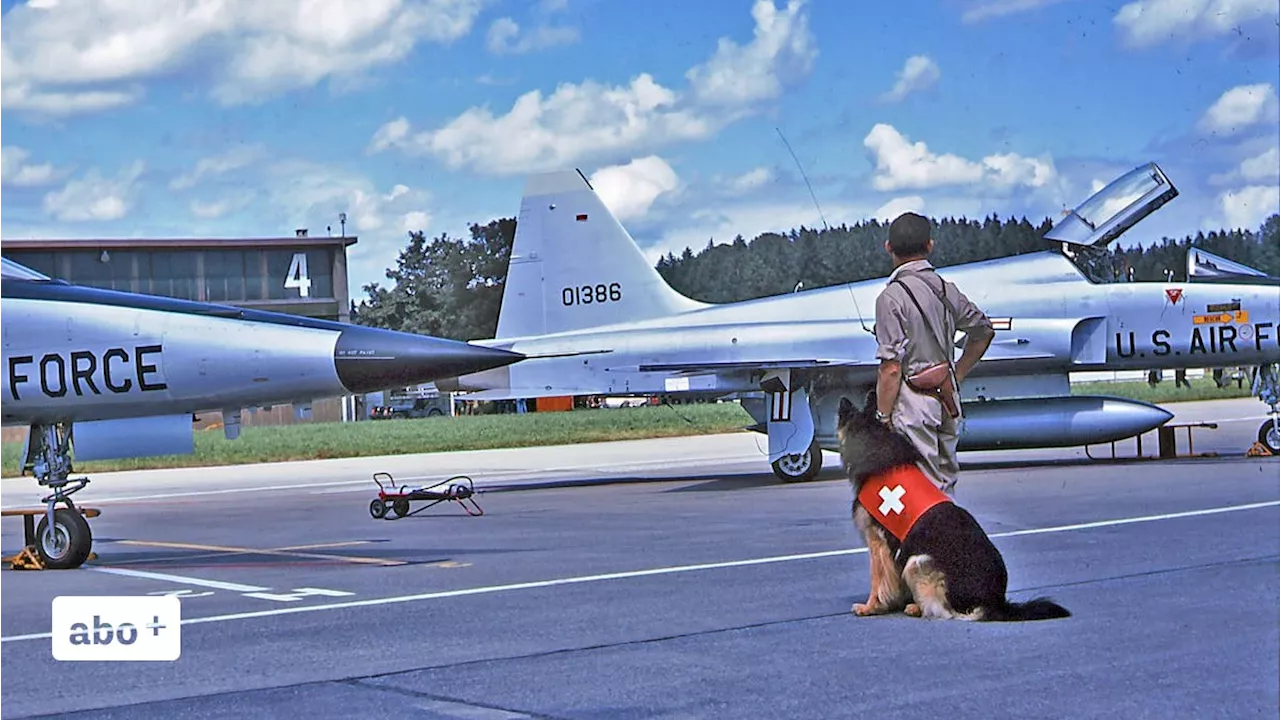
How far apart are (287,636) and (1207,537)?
577 cm

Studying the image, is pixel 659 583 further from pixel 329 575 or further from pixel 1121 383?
pixel 1121 383

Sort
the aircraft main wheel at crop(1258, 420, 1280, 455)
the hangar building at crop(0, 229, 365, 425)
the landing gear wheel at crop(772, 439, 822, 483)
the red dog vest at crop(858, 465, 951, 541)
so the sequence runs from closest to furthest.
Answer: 1. the red dog vest at crop(858, 465, 951, 541)
2. the hangar building at crop(0, 229, 365, 425)
3. the landing gear wheel at crop(772, 439, 822, 483)
4. the aircraft main wheel at crop(1258, 420, 1280, 455)

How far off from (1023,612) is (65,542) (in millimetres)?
6684

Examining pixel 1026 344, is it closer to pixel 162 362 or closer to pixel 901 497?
pixel 162 362

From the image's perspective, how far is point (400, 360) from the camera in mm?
9164

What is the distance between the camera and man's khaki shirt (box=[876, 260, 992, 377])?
652cm

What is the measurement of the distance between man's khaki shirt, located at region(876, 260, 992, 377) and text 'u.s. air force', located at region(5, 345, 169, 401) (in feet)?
16.3

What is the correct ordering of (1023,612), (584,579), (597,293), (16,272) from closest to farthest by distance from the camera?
1. (1023,612)
2. (584,579)
3. (16,272)
4. (597,293)

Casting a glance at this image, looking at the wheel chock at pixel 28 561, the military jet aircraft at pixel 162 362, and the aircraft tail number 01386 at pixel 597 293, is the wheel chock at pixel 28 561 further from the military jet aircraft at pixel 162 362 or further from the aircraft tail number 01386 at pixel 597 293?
the aircraft tail number 01386 at pixel 597 293

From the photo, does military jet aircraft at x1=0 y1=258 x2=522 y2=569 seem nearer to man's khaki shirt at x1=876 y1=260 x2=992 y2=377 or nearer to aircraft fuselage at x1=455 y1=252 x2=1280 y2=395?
man's khaki shirt at x1=876 y1=260 x2=992 y2=377

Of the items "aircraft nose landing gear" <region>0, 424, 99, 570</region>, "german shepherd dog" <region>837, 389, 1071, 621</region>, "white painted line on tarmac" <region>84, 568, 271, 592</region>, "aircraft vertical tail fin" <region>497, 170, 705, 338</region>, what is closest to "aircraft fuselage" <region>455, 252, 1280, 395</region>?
"aircraft vertical tail fin" <region>497, 170, 705, 338</region>

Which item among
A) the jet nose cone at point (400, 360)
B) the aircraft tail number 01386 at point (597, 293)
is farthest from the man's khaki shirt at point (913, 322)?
the aircraft tail number 01386 at point (597, 293)

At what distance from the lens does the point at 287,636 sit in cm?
684

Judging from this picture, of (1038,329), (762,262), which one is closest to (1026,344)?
(1038,329)
